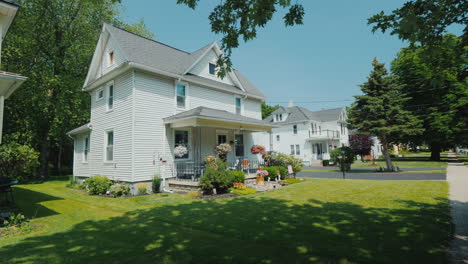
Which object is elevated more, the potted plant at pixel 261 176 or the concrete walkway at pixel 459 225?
the potted plant at pixel 261 176

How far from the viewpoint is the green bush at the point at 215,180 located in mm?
10586

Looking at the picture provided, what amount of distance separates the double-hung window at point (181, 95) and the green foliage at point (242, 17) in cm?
961

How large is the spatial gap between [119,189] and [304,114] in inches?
1285

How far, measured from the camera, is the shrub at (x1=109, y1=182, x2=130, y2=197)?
439 inches

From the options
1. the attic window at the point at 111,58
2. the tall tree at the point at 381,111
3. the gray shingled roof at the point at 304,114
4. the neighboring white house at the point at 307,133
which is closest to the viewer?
the attic window at the point at 111,58

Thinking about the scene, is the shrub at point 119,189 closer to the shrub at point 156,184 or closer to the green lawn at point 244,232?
the shrub at point 156,184

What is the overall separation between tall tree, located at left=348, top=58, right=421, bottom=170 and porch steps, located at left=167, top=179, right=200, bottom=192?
17.9 meters

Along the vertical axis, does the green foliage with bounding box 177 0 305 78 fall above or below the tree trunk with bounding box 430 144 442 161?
above

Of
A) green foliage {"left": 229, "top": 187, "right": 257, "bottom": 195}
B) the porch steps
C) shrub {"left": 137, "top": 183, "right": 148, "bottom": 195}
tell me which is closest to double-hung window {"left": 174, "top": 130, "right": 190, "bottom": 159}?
the porch steps

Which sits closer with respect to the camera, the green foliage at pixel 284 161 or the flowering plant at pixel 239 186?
the flowering plant at pixel 239 186

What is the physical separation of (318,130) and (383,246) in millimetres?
36901

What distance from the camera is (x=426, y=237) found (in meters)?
4.68

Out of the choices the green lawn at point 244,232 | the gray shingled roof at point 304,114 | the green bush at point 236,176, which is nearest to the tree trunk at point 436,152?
the gray shingled roof at point 304,114

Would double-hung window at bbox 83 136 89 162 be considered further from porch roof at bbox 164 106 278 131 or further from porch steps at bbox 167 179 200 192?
porch steps at bbox 167 179 200 192
